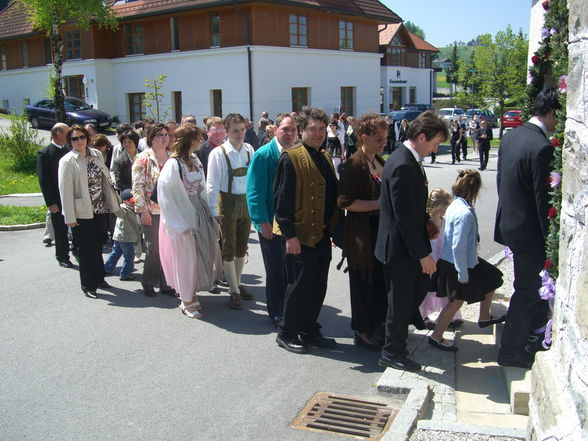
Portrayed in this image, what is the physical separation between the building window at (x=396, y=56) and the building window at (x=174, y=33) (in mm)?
27822

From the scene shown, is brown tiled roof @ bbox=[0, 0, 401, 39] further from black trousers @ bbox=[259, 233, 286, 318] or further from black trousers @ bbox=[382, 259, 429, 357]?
black trousers @ bbox=[382, 259, 429, 357]

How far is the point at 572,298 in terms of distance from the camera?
303 cm

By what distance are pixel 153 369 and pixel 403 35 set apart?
5848 centimetres

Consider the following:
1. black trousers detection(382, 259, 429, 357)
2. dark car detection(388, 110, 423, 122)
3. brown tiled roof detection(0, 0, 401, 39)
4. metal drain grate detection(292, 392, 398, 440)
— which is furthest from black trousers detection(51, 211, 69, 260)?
dark car detection(388, 110, 423, 122)

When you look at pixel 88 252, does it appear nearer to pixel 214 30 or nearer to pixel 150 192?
pixel 150 192

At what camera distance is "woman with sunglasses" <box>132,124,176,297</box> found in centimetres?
714

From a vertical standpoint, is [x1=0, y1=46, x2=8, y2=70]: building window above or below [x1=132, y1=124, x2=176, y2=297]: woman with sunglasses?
above

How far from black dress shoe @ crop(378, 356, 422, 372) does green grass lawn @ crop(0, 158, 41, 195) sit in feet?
44.3

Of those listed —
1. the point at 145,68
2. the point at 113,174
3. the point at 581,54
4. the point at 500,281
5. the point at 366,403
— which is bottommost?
the point at 366,403

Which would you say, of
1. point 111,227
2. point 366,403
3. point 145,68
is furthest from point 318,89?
point 366,403

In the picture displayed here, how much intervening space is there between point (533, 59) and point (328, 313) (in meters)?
3.27

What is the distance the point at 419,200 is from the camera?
4676mm

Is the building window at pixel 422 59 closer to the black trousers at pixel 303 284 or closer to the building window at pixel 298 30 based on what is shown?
the building window at pixel 298 30

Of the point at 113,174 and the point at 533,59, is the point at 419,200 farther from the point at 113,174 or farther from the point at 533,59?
the point at 113,174
